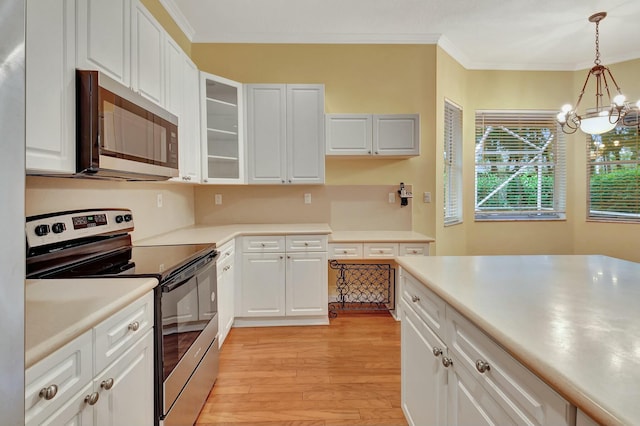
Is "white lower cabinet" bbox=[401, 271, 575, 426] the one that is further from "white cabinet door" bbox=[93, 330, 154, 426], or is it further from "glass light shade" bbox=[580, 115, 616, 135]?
"glass light shade" bbox=[580, 115, 616, 135]

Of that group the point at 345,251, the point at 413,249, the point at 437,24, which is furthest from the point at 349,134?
the point at 437,24

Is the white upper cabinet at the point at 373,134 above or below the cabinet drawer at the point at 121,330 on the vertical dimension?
above

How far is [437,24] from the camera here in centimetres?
340

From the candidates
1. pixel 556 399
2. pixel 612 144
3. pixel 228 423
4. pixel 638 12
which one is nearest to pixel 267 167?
pixel 228 423

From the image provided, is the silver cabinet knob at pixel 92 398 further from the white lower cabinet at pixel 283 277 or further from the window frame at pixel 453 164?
the window frame at pixel 453 164

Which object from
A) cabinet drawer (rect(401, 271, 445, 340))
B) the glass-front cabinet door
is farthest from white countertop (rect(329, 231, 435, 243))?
cabinet drawer (rect(401, 271, 445, 340))

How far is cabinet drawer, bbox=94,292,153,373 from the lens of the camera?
101 cm

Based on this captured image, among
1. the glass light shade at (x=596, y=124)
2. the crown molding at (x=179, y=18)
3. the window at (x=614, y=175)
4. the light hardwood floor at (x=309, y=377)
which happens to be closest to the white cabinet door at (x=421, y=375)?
the light hardwood floor at (x=309, y=377)

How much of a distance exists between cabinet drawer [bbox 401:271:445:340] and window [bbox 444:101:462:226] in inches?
99.0

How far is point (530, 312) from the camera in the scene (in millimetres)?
963

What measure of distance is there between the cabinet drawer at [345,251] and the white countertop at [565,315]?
4.98 ft

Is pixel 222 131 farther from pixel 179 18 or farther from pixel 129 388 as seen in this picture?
pixel 129 388

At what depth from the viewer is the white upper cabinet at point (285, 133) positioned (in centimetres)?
337

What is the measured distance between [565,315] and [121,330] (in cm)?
137
